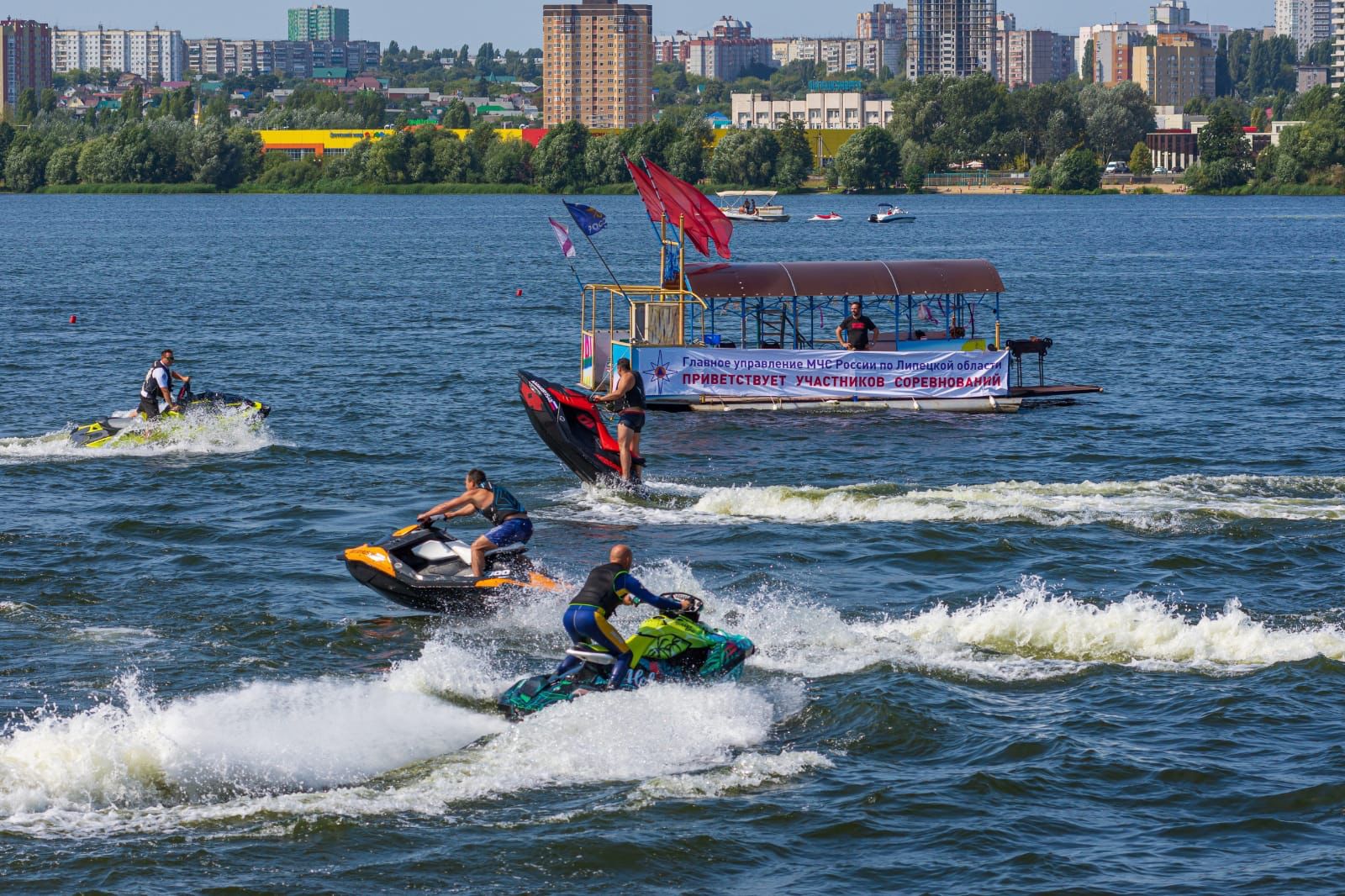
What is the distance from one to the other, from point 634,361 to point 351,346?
19.0 meters

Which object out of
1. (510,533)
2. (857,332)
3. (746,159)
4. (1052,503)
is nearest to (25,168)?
(746,159)

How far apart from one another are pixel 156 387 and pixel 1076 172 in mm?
166644

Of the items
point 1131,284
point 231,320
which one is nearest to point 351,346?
point 231,320

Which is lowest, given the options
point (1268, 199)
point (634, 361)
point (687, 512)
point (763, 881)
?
point (763, 881)

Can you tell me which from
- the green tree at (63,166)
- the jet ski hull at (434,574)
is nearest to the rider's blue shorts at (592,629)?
the jet ski hull at (434,574)

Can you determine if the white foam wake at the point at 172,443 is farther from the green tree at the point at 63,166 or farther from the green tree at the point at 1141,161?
Result: the green tree at the point at 1141,161

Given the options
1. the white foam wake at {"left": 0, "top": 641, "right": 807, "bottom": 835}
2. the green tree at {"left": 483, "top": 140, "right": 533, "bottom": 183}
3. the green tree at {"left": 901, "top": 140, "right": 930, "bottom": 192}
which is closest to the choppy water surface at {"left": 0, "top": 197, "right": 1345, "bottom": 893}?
the white foam wake at {"left": 0, "top": 641, "right": 807, "bottom": 835}

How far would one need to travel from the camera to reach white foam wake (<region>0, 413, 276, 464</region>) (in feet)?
104

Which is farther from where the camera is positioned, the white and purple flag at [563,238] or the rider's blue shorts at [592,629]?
the white and purple flag at [563,238]

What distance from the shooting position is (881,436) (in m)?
34.0

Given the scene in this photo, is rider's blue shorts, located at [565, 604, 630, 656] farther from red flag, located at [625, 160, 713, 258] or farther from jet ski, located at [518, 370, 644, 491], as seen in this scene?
red flag, located at [625, 160, 713, 258]

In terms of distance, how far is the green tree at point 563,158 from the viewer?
183 m

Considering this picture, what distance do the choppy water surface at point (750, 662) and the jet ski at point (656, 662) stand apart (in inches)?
9.1

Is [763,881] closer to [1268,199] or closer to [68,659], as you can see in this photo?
[68,659]
